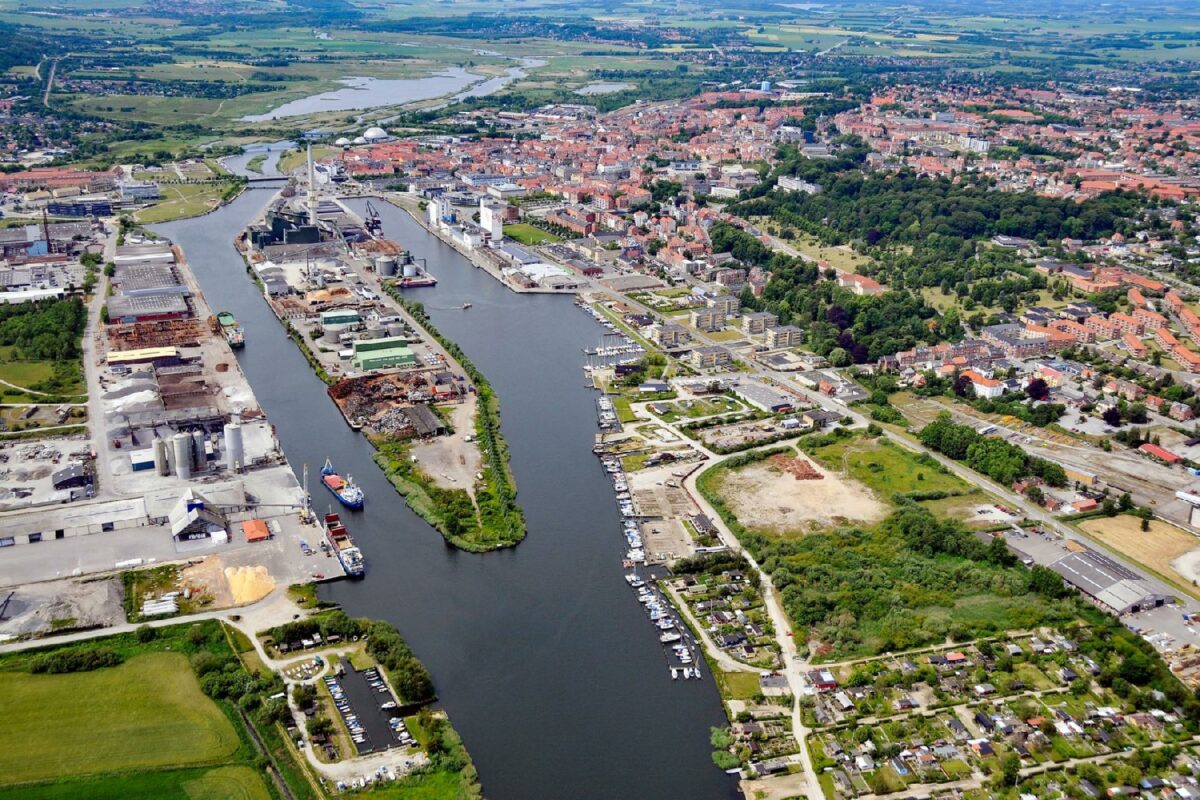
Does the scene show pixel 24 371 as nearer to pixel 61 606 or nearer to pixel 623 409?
pixel 61 606

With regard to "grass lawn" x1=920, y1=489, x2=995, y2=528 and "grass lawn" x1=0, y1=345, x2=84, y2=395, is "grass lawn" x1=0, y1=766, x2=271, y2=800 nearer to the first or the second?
"grass lawn" x1=920, y1=489, x2=995, y2=528

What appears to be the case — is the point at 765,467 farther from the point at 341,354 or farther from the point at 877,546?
the point at 341,354

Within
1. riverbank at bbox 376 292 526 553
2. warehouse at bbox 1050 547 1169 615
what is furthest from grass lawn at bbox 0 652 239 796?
warehouse at bbox 1050 547 1169 615

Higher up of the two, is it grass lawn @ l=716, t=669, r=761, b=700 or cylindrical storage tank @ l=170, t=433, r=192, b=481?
cylindrical storage tank @ l=170, t=433, r=192, b=481

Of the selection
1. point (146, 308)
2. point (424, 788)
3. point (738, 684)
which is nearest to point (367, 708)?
point (424, 788)

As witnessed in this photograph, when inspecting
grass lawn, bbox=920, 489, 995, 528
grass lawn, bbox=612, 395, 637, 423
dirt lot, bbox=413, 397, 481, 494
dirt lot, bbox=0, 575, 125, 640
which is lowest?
grass lawn, bbox=920, 489, 995, 528
